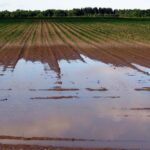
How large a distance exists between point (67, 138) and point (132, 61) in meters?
11.4

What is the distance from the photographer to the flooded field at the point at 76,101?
9039 millimetres

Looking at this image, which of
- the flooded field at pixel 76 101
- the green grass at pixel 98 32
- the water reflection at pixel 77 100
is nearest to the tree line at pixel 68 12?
the green grass at pixel 98 32

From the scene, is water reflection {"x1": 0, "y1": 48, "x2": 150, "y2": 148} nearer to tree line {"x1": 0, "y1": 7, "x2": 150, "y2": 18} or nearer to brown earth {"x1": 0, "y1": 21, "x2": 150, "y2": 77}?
brown earth {"x1": 0, "y1": 21, "x2": 150, "y2": 77}

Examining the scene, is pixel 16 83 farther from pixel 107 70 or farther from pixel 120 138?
pixel 120 138

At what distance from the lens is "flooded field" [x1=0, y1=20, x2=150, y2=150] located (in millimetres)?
9039

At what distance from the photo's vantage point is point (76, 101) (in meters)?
12.4

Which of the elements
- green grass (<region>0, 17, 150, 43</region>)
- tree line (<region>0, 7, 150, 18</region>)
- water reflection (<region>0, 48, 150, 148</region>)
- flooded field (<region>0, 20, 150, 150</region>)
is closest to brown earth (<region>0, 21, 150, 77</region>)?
flooded field (<region>0, 20, 150, 150</region>)

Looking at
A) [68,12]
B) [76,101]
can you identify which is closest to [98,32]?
[76,101]

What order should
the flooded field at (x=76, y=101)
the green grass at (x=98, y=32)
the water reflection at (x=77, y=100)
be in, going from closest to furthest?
the flooded field at (x=76, y=101) → the water reflection at (x=77, y=100) → the green grass at (x=98, y=32)

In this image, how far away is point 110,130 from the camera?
952 cm

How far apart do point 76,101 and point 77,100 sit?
0.11 meters

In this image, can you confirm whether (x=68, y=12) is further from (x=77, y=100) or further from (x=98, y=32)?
(x=77, y=100)

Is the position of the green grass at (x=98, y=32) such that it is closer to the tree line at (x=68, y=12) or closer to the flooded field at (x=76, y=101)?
the flooded field at (x=76, y=101)

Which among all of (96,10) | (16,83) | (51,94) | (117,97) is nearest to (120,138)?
(117,97)
